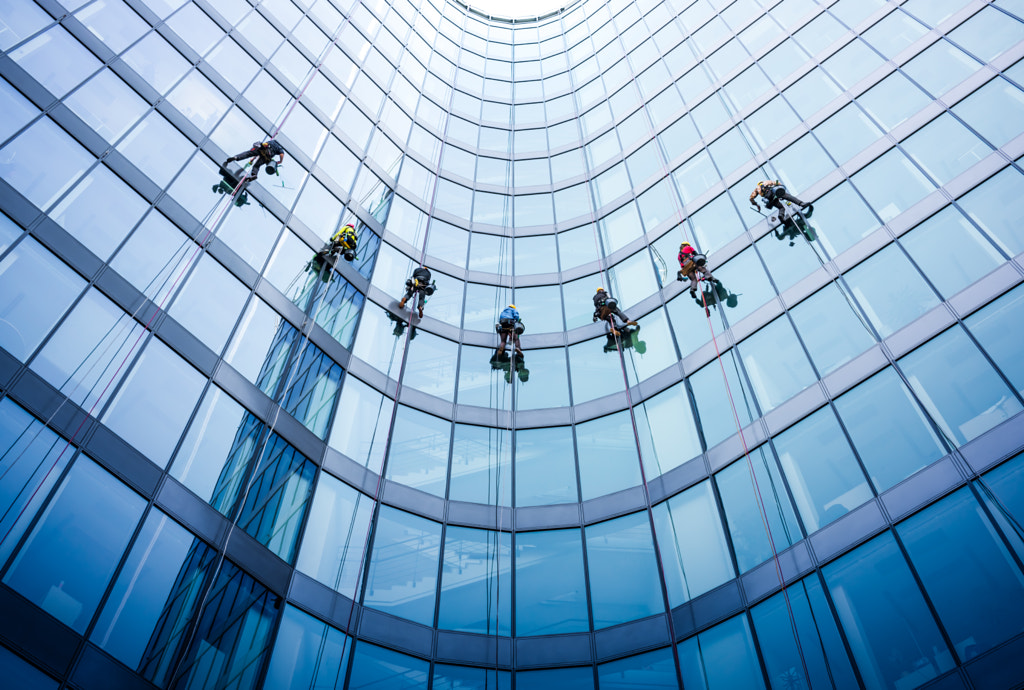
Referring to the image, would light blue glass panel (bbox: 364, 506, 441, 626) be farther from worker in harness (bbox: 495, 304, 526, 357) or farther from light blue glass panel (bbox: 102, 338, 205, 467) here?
worker in harness (bbox: 495, 304, 526, 357)

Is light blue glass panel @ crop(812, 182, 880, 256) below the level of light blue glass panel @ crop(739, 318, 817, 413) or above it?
above

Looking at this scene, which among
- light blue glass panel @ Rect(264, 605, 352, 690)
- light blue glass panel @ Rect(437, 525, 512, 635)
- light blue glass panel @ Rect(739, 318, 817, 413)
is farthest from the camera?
light blue glass panel @ Rect(739, 318, 817, 413)

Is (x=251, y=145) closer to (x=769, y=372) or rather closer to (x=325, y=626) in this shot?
(x=325, y=626)

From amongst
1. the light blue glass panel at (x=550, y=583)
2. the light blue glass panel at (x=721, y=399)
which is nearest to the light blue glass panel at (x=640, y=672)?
the light blue glass panel at (x=550, y=583)

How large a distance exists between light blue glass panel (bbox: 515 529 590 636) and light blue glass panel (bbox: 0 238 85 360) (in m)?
10.2

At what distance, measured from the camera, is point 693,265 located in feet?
57.2

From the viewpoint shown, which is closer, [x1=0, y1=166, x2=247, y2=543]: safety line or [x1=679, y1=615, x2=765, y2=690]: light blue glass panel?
[x1=0, y1=166, x2=247, y2=543]: safety line

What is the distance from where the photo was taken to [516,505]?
16.5 metres

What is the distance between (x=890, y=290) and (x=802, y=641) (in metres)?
7.39

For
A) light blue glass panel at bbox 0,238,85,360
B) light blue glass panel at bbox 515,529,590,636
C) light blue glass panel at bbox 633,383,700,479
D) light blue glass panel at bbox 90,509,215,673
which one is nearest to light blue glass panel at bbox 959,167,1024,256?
light blue glass panel at bbox 633,383,700,479

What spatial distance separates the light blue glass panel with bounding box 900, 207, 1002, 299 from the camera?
45.1ft

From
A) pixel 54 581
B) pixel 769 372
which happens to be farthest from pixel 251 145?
pixel 769 372

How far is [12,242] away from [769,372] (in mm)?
14941

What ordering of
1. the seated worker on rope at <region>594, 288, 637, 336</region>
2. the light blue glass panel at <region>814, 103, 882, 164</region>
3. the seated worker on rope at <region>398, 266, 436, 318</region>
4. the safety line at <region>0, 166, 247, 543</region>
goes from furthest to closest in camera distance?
1. the seated worker on rope at <region>398, 266, 436, 318</region>
2. the seated worker on rope at <region>594, 288, 637, 336</region>
3. the light blue glass panel at <region>814, 103, 882, 164</region>
4. the safety line at <region>0, 166, 247, 543</region>
